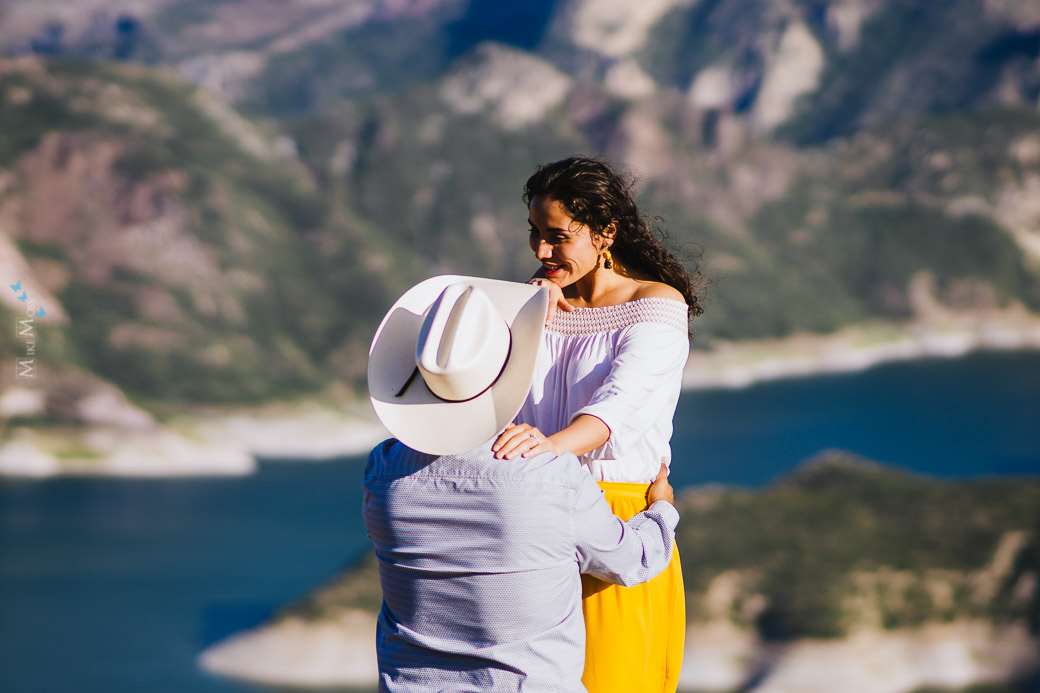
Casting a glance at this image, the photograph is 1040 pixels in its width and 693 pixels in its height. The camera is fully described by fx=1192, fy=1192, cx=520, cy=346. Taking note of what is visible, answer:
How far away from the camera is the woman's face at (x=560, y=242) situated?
3357 millimetres

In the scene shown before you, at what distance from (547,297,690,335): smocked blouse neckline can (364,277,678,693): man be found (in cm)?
41

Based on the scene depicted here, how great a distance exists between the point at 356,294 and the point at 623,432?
4067 inches

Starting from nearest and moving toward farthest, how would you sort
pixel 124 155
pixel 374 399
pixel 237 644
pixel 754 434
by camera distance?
pixel 374 399 < pixel 237 644 < pixel 754 434 < pixel 124 155

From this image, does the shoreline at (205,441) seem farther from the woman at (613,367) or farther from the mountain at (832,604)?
the woman at (613,367)

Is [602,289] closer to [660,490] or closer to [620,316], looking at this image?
[620,316]

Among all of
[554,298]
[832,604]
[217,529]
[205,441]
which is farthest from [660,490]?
[205,441]

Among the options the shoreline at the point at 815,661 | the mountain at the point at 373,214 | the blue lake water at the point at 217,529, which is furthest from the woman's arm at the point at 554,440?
the mountain at the point at 373,214

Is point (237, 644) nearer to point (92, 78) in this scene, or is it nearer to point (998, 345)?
point (92, 78)

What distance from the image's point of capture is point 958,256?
13550 cm

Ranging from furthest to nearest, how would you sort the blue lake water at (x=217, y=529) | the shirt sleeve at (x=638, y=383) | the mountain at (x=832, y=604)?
the blue lake water at (x=217, y=529) → the mountain at (x=832, y=604) → the shirt sleeve at (x=638, y=383)

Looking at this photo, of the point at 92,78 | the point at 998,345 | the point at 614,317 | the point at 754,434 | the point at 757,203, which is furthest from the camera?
the point at 757,203

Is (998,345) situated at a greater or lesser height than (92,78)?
lesser

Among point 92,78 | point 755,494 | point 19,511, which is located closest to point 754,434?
point 755,494

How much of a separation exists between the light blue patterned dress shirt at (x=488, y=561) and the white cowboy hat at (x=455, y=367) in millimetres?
68
